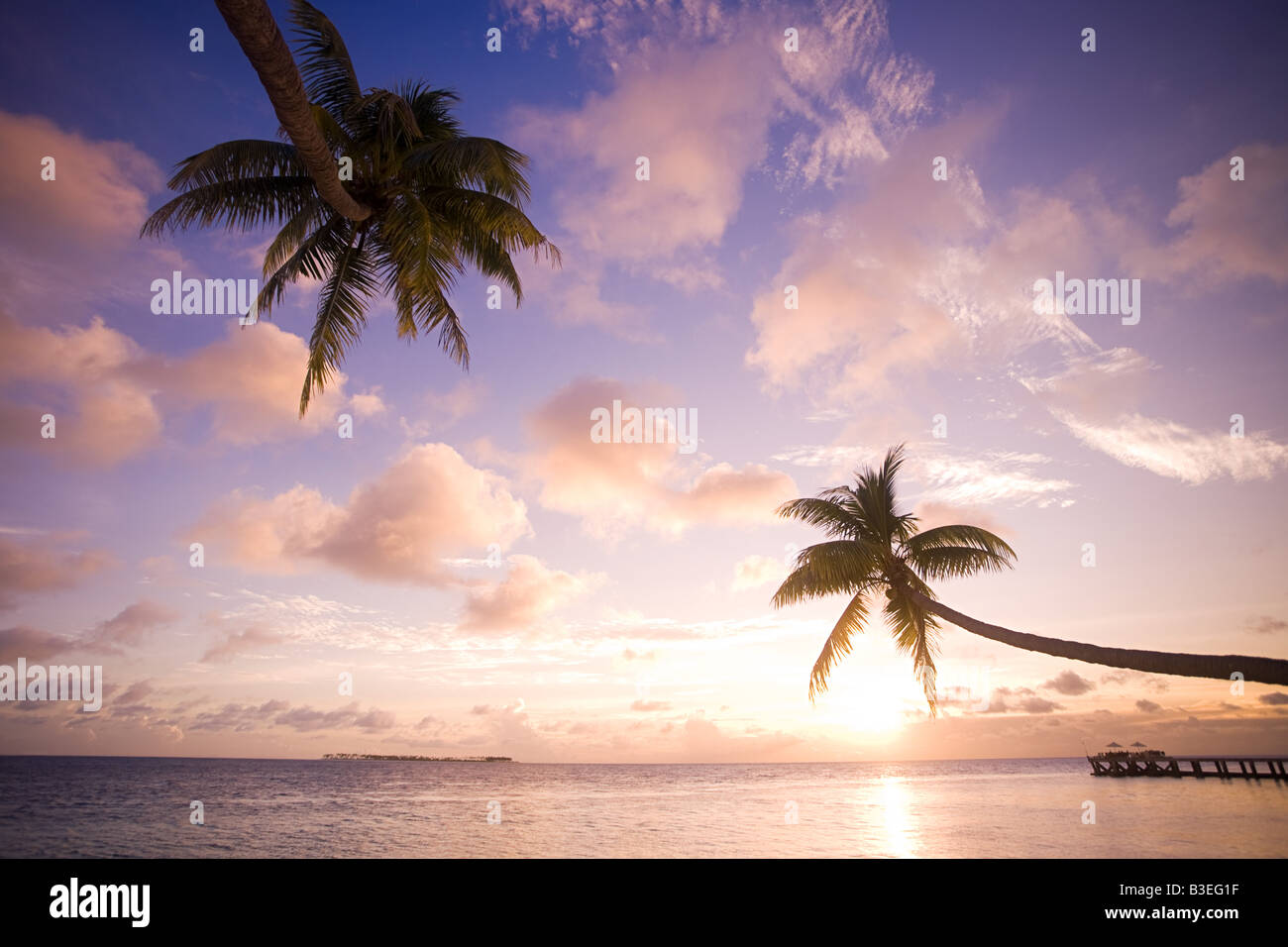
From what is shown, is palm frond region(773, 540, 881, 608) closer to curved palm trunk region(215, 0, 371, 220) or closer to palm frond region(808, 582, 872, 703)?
palm frond region(808, 582, 872, 703)

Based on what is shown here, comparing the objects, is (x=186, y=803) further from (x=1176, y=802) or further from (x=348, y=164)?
(x=1176, y=802)

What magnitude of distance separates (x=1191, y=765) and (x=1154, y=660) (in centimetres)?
7262

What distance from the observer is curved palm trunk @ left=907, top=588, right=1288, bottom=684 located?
680cm

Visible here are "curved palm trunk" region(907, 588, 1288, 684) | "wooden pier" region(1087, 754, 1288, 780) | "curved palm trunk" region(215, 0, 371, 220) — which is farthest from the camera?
"wooden pier" region(1087, 754, 1288, 780)

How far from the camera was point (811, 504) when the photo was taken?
17938 mm

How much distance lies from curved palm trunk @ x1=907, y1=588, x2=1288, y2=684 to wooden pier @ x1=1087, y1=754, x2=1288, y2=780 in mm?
59711

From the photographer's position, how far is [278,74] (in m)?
6.26

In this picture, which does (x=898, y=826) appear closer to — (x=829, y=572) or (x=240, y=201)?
(x=829, y=572)

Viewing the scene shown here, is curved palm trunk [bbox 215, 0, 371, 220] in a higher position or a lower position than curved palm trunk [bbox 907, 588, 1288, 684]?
higher

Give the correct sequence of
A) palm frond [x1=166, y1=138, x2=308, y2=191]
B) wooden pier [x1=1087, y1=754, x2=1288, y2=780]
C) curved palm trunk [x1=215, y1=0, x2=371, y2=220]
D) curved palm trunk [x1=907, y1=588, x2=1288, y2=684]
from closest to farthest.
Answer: curved palm trunk [x1=215, y1=0, x2=371, y2=220], curved palm trunk [x1=907, y1=588, x2=1288, y2=684], palm frond [x1=166, y1=138, x2=308, y2=191], wooden pier [x1=1087, y1=754, x2=1288, y2=780]

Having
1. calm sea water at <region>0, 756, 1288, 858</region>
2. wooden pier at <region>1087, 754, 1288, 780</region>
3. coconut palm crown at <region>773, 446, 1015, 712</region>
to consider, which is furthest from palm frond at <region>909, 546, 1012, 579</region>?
wooden pier at <region>1087, 754, 1288, 780</region>

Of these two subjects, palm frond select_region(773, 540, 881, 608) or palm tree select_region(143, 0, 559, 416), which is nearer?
palm tree select_region(143, 0, 559, 416)
